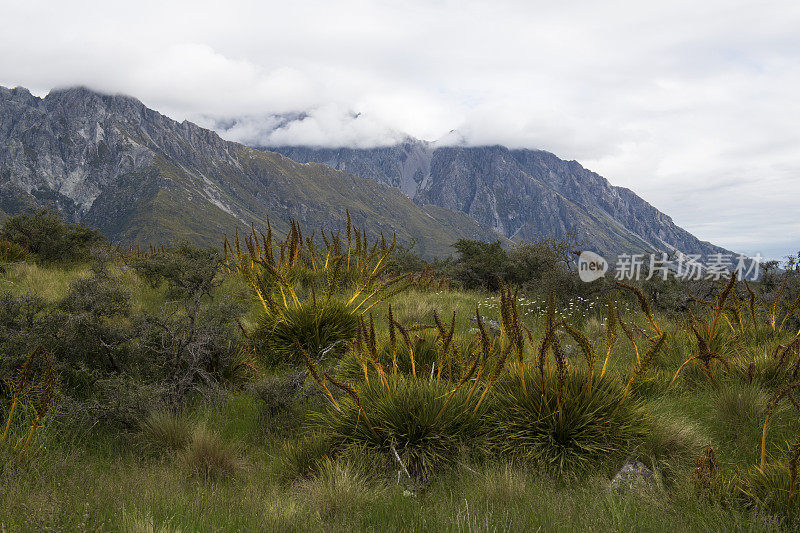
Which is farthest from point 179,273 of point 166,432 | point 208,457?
point 208,457

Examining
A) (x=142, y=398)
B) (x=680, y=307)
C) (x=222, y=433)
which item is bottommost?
(x=222, y=433)

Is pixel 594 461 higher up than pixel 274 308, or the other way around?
pixel 274 308

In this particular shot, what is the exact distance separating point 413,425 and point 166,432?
2.26 meters

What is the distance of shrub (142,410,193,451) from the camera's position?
3.95 metres

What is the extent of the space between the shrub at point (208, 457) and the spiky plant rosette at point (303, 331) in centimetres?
261

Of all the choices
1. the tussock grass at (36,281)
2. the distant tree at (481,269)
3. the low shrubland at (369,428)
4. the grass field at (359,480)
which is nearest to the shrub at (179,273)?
the tussock grass at (36,281)

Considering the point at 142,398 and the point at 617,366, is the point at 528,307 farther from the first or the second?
the point at 142,398

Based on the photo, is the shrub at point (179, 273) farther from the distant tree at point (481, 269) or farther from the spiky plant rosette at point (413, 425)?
the distant tree at point (481, 269)

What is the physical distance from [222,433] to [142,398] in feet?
2.75

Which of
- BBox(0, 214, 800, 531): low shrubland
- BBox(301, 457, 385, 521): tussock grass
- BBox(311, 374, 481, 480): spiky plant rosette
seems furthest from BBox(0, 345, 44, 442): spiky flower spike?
BBox(311, 374, 481, 480): spiky plant rosette

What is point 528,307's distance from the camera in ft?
36.3

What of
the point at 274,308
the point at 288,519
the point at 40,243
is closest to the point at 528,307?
the point at 274,308

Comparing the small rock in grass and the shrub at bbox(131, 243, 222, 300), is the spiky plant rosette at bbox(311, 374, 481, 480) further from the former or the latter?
the shrub at bbox(131, 243, 222, 300)

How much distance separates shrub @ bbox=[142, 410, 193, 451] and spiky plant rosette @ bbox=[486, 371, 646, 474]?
2790 mm
